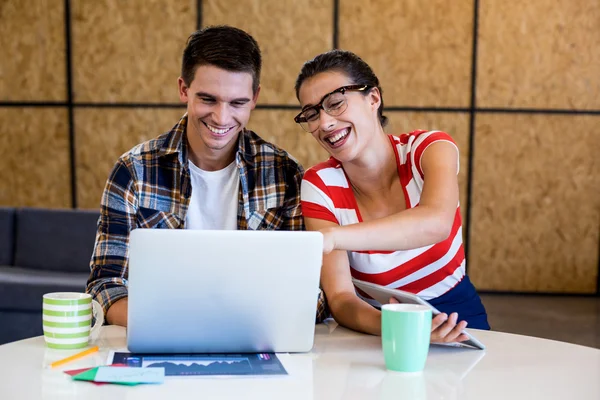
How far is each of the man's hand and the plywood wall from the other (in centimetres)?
371

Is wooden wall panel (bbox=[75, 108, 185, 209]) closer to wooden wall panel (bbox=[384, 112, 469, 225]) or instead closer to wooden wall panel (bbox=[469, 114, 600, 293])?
wooden wall panel (bbox=[384, 112, 469, 225])

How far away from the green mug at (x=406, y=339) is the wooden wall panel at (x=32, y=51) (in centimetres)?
464

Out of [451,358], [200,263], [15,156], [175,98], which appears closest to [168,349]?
[200,263]

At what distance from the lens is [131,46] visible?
5176mm

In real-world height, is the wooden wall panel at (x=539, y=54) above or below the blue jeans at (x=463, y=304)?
above

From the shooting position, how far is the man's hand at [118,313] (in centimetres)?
154

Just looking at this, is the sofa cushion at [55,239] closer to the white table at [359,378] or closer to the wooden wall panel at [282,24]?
the wooden wall panel at [282,24]

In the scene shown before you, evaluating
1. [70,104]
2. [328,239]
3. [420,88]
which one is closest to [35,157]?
[70,104]

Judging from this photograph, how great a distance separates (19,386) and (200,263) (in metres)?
0.33

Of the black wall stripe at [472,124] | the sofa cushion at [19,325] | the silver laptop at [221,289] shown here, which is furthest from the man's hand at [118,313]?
the black wall stripe at [472,124]

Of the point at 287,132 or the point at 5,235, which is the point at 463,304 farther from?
the point at 287,132

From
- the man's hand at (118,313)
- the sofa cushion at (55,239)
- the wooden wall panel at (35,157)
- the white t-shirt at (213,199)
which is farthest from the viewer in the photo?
the wooden wall panel at (35,157)

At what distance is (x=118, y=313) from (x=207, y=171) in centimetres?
61

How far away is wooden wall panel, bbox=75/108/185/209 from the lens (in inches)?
207
